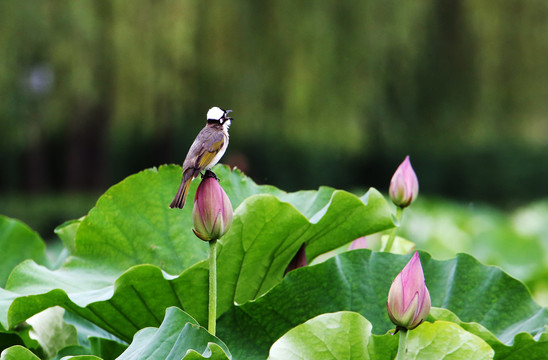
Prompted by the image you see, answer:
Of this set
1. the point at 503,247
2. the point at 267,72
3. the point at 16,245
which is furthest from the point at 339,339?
the point at 267,72

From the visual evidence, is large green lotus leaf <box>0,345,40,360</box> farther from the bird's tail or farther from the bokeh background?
the bokeh background

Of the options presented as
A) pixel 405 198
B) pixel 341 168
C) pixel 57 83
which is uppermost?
pixel 405 198

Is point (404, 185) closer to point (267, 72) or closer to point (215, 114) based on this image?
point (215, 114)

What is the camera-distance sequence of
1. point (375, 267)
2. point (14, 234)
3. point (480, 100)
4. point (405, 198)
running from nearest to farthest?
point (375, 267) → point (405, 198) → point (14, 234) → point (480, 100)

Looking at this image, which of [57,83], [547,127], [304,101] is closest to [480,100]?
[304,101]

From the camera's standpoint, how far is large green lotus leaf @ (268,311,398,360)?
2.23 ft

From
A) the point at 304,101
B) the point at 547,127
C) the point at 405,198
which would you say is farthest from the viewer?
the point at 547,127

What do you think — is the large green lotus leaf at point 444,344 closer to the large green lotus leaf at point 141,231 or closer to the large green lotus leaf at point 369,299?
the large green lotus leaf at point 369,299

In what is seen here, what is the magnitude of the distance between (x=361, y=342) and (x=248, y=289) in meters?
0.27

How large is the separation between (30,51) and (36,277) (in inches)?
243

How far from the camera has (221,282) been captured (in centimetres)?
90

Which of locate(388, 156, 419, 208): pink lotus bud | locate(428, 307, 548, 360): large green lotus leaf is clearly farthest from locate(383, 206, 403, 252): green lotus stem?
locate(428, 307, 548, 360): large green lotus leaf

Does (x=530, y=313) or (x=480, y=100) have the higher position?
(x=530, y=313)

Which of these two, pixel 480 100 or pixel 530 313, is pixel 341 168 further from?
pixel 530 313
